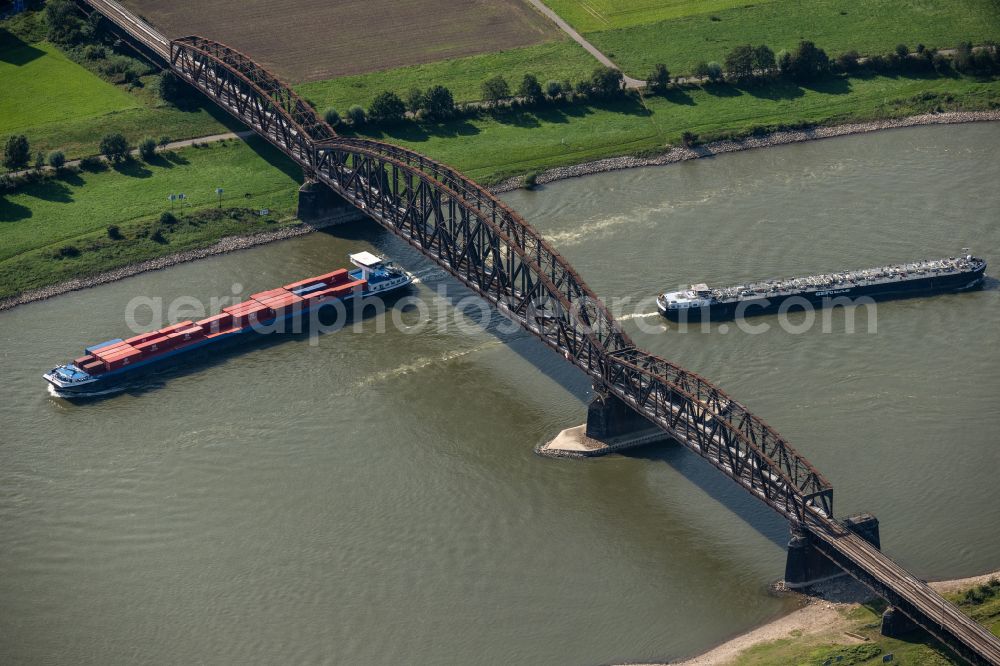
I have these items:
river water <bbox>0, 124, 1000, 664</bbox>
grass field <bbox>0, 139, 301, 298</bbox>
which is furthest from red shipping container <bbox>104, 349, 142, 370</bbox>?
grass field <bbox>0, 139, 301, 298</bbox>

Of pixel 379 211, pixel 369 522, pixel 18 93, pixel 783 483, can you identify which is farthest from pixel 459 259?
pixel 18 93

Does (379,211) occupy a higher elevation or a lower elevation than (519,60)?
lower

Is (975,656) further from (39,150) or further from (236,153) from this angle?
(39,150)

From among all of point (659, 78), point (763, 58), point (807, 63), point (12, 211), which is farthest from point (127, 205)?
point (807, 63)

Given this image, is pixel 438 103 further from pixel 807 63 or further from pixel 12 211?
pixel 12 211

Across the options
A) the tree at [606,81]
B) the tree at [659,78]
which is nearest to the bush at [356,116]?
the tree at [606,81]

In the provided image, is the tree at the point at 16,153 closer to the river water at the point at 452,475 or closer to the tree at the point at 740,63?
the river water at the point at 452,475
